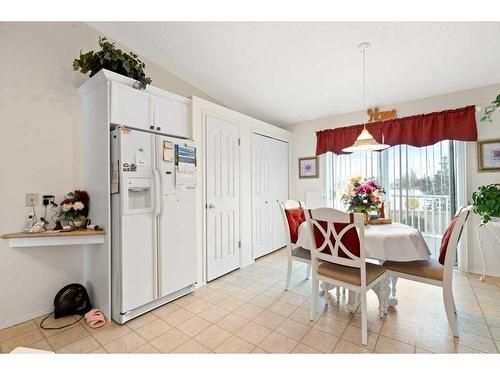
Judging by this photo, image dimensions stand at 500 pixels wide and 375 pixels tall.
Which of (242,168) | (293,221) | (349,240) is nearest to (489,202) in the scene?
(349,240)

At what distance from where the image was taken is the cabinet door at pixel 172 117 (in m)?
2.22

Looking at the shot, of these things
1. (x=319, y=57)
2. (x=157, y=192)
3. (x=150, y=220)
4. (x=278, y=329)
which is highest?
(x=319, y=57)

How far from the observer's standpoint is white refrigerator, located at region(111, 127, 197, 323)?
1901 millimetres

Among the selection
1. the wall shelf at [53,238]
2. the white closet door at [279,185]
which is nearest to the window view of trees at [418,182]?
the white closet door at [279,185]

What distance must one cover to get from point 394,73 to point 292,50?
4.26 feet

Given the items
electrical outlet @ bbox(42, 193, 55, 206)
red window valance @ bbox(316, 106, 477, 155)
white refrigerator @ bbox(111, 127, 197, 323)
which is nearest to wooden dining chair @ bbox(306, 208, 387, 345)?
white refrigerator @ bbox(111, 127, 197, 323)

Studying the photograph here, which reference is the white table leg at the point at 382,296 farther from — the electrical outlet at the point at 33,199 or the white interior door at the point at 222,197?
the electrical outlet at the point at 33,199

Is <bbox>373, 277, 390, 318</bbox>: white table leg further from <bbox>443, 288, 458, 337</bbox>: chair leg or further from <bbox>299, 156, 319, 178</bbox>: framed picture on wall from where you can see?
<bbox>299, 156, 319, 178</bbox>: framed picture on wall

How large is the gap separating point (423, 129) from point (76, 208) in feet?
13.7

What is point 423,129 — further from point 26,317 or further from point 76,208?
point 26,317

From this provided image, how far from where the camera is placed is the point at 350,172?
3.80 m

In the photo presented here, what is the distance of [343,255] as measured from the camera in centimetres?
174
